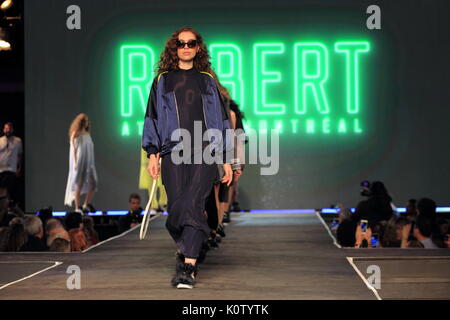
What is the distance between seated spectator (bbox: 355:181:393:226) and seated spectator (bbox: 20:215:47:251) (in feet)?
10.4

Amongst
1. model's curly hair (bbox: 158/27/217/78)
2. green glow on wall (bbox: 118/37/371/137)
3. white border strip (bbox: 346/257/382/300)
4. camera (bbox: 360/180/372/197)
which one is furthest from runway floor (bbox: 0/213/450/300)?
green glow on wall (bbox: 118/37/371/137)

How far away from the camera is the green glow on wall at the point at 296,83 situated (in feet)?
39.2

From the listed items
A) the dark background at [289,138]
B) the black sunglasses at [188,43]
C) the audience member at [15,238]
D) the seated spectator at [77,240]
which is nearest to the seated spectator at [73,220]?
the seated spectator at [77,240]

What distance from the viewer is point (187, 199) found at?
4152 millimetres

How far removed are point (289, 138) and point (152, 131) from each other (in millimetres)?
7943

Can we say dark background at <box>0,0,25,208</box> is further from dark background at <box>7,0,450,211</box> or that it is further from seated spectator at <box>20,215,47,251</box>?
seated spectator at <box>20,215,47,251</box>

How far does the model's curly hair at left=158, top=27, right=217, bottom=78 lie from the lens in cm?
427

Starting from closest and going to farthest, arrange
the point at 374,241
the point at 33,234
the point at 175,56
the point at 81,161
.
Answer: the point at 175,56, the point at 33,234, the point at 374,241, the point at 81,161

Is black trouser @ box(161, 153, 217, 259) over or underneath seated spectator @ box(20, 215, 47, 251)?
over

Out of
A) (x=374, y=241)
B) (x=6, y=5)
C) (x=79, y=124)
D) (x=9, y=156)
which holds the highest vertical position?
(x=6, y=5)

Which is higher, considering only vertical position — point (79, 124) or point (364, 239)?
point (79, 124)

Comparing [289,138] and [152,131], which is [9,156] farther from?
[152,131]

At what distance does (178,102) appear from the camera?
4.20m

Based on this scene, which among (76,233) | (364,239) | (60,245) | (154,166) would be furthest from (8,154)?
(154,166)
